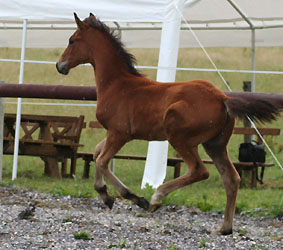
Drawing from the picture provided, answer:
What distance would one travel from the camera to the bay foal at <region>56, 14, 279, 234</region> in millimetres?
4535

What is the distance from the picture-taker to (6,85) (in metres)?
6.89

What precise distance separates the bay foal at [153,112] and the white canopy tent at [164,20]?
312cm

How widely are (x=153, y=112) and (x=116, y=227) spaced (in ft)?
4.21

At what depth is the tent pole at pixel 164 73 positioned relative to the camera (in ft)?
28.4

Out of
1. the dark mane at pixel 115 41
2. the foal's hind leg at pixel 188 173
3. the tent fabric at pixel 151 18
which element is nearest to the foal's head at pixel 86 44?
the dark mane at pixel 115 41

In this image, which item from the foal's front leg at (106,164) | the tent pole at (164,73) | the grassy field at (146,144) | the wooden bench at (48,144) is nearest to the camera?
the foal's front leg at (106,164)

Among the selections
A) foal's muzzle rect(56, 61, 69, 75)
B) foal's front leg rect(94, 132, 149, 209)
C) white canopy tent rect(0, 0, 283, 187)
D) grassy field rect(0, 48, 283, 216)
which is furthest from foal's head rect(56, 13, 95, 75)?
white canopy tent rect(0, 0, 283, 187)

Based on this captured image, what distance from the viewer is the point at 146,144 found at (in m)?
20.3

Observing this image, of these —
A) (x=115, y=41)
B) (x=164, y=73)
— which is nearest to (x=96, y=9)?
(x=164, y=73)

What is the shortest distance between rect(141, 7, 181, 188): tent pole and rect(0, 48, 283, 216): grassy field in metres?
0.38

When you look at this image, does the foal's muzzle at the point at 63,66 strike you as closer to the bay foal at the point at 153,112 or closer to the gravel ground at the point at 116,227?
the bay foal at the point at 153,112

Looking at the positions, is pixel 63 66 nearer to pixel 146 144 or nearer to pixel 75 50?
pixel 75 50

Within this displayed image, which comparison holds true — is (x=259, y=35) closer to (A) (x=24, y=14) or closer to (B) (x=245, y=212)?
(A) (x=24, y=14)

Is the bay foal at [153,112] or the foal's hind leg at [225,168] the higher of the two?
the bay foal at [153,112]
